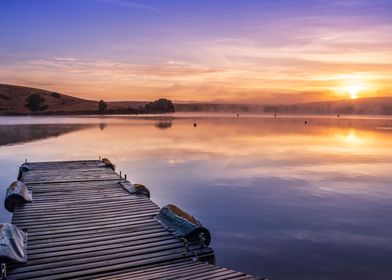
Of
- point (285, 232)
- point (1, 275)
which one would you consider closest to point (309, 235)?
point (285, 232)

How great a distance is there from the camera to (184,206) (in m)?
19.8

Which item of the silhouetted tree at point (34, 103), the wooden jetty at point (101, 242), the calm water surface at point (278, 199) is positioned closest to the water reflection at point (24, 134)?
the calm water surface at point (278, 199)

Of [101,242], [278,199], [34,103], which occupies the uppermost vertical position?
[34,103]

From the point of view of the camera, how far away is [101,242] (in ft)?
36.3

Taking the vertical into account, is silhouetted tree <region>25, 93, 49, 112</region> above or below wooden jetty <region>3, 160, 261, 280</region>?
above

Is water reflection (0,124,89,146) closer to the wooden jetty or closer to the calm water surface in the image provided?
the calm water surface

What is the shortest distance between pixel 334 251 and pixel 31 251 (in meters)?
10.1

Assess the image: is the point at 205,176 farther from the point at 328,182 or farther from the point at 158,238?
the point at 158,238

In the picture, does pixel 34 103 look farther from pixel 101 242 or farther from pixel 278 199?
pixel 101 242

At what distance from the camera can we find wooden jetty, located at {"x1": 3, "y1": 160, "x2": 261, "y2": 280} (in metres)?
9.24

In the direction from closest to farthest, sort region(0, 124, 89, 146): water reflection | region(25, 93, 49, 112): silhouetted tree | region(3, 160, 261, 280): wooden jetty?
region(3, 160, 261, 280): wooden jetty → region(0, 124, 89, 146): water reflection → region(25, 93, 49, 112): silhouetted tree

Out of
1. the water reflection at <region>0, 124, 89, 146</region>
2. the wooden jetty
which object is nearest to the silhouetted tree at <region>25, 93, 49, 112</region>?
the water reflection at <region>0, 124, 89, 146</region>

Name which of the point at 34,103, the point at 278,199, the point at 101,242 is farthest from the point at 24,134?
the point at 34,103

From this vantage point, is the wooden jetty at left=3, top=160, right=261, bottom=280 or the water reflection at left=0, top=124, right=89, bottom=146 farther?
the water reflection at left=0, top=124, right=89, bottom=146
